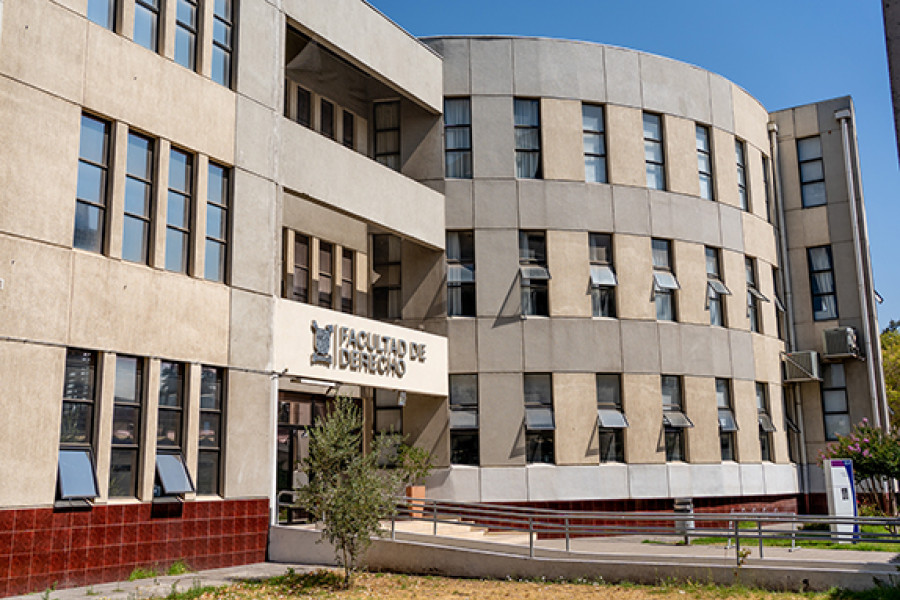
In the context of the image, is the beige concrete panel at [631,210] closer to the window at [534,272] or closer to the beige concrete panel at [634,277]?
the beige concrete panel at [634,277]

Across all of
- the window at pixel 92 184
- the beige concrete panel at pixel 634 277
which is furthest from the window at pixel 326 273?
the window at pixel 92 184

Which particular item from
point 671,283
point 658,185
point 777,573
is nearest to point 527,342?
point 671,283

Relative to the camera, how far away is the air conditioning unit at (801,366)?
31.0m

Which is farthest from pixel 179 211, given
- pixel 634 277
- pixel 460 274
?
pixel 634 277

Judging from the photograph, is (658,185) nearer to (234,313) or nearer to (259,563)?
(234,313)

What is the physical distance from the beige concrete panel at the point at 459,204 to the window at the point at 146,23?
10806mm

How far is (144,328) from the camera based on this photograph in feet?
54.2

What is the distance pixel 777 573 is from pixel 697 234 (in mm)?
15385

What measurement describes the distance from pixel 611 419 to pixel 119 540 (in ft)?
48.8

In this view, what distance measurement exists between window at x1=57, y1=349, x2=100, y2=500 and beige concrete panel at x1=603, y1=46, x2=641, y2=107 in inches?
728

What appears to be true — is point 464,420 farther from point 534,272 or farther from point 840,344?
point 840,344

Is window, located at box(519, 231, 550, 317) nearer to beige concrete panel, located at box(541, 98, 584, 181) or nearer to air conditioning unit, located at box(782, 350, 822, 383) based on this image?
beige concrete panel, located at box(541, 98, 584, 181)

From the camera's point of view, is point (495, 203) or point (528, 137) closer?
point (495, 203)

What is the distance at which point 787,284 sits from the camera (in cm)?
3275
